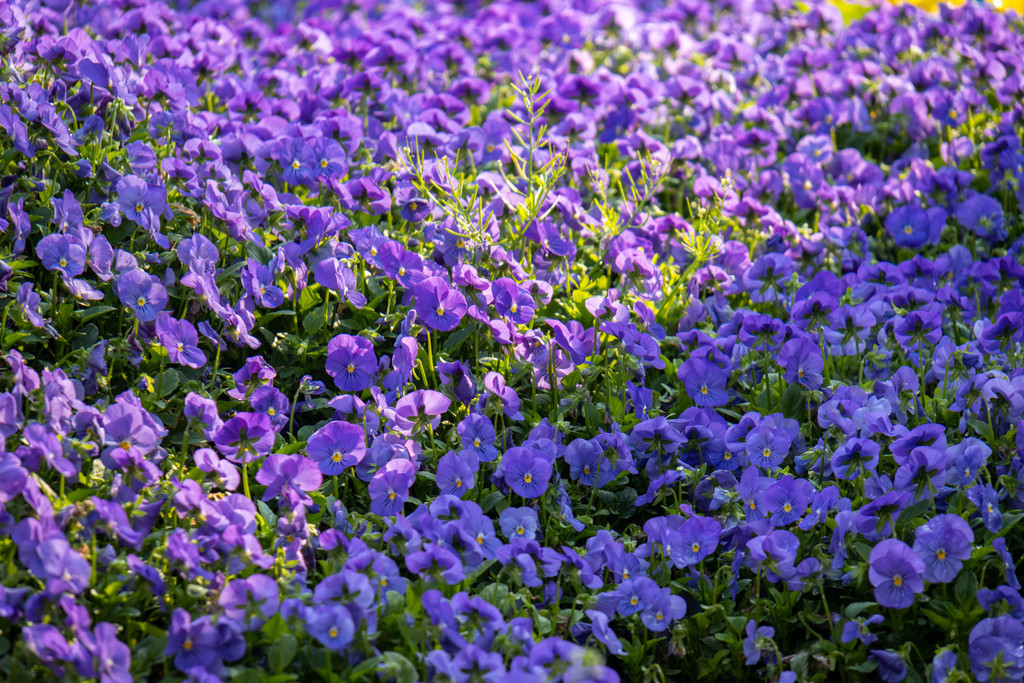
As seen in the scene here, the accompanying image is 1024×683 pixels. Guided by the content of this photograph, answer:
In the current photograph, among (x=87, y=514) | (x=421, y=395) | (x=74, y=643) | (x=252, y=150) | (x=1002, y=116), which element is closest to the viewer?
(x=74, y=643)

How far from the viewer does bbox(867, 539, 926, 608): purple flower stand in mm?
2350

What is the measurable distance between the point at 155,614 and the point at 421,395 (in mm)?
955

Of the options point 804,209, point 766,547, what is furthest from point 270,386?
point 804,209

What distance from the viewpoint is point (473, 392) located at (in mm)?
3021

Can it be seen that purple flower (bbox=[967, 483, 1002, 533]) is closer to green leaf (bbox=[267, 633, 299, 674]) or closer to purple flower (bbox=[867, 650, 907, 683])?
purple flower (bbox=[867, 650, 907, 683])

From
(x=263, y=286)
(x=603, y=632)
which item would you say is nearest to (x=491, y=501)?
(x=603, y=632)

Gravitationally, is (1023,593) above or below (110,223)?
below

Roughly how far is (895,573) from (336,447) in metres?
1.61

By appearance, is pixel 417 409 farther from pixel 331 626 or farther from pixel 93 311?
pixel 93 311

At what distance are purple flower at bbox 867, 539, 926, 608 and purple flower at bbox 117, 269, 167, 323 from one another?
87.5 inches

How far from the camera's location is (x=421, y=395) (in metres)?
Result: 2.81

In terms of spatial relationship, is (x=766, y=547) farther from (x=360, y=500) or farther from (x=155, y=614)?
(x=155, y=614)

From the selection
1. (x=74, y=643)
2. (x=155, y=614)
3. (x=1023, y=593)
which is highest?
(x=74, y=643)

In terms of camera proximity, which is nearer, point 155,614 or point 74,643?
point 74,643
